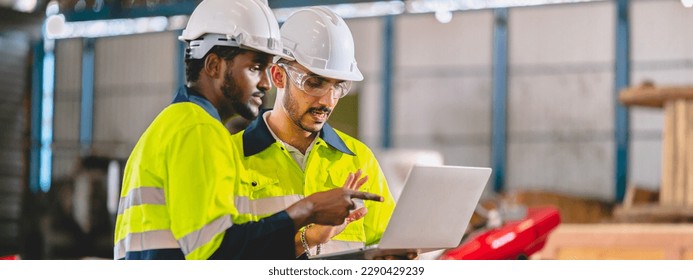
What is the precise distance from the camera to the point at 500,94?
1566cm

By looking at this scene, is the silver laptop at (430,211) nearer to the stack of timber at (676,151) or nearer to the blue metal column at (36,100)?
the blue metal column at (36,100)

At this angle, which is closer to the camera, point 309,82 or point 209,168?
point 209,168

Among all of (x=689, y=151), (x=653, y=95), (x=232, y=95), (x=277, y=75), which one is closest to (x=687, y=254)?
(x=689, y=151)

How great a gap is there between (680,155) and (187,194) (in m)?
4.55

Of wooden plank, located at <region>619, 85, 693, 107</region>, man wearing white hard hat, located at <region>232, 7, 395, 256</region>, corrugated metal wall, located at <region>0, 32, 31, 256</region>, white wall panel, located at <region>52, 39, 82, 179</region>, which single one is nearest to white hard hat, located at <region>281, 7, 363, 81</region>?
man wearing white hard hat, located at <region>232, 7, 395, 256</region>

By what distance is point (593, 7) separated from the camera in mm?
15094

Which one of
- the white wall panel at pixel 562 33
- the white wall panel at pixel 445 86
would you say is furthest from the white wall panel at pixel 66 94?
the white wall panel at pixel 562 33

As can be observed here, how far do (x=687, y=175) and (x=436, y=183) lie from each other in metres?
3.96

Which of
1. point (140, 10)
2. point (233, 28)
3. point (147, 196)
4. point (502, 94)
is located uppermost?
point (140, 10)

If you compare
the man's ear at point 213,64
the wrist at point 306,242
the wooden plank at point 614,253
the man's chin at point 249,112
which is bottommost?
the wooden plank at point 614,253

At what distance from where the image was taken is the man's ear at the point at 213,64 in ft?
11.8

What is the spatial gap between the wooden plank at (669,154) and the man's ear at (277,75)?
408 cm

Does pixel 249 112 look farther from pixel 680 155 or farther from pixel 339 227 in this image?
pixel 680 155
